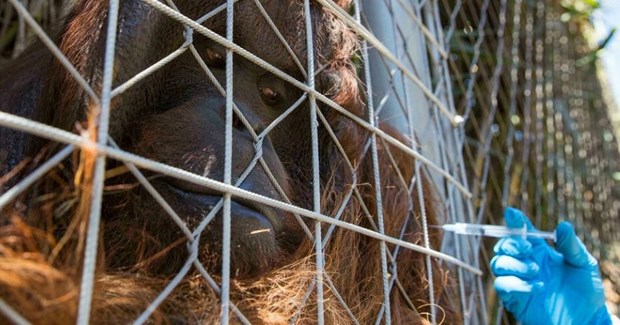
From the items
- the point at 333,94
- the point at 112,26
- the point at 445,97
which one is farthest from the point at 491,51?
the point at 112,26

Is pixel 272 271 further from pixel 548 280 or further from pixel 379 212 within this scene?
pixel 548 280

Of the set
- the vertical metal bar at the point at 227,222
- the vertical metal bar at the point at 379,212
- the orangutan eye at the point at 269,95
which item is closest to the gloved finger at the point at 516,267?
the vertical metal bar at the point at 379,212

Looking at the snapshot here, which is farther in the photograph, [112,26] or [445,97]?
[445,97]

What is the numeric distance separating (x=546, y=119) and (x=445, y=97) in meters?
1.40

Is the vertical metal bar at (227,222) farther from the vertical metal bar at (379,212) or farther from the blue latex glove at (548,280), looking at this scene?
the blue latex glove at (548,280)

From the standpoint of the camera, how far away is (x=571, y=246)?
1389 millimetres

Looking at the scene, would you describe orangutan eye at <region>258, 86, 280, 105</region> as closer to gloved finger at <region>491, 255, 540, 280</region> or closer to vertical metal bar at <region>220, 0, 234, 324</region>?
vertical metal bar at <region>220, 0, 234, 324</region>

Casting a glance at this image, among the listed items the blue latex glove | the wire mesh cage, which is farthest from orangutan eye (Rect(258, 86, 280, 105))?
the blue latex glove

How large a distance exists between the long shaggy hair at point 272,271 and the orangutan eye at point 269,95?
8 centimetres

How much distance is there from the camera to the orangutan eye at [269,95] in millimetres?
1181

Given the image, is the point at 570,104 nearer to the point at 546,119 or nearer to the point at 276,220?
the point at 546,119

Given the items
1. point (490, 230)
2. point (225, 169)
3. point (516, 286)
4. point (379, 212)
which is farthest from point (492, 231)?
point (225, 169)

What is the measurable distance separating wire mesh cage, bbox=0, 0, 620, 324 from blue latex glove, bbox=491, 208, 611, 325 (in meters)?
0.10

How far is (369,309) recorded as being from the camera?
1072 millimetres
